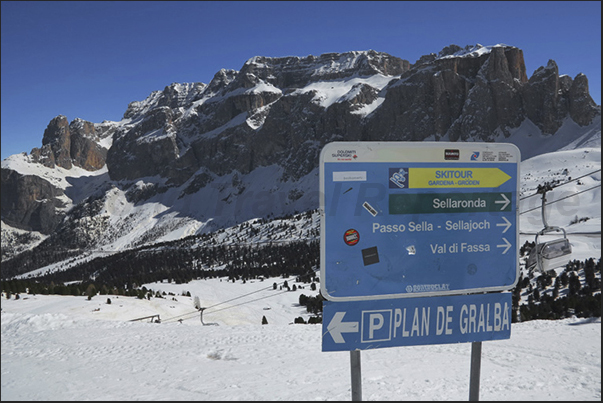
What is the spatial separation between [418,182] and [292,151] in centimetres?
19734

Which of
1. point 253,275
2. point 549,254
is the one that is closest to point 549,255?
point 549,254

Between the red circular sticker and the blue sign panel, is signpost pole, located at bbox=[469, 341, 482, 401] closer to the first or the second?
the blue sign panel

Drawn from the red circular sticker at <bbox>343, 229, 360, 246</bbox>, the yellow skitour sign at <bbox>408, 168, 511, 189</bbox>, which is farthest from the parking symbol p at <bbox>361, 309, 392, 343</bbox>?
the yellow skitour sign at <bbox>408, 168, 511, 189</bbox>

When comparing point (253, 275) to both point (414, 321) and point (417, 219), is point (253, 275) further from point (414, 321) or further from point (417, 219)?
point (417, 219)

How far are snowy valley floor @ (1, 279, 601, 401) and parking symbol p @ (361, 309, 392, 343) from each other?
2534 mm

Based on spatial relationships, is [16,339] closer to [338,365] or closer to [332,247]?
[338,365]

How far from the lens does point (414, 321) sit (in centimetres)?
376

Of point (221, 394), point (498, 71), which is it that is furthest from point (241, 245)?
point (221, 394)

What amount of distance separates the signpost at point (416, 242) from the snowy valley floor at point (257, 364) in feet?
7.97

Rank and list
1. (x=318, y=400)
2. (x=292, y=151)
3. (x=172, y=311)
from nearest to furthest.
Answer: (x=318, y=400), (x=172, y=311), (x=292, y=151)

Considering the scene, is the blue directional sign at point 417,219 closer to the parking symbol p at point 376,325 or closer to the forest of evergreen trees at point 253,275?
the parking symbol p at point 376,325

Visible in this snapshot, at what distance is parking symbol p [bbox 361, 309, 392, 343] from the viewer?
3.63 metres

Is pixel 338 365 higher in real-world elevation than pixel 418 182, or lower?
lower

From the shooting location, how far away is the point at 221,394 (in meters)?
5.80
